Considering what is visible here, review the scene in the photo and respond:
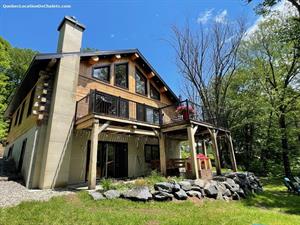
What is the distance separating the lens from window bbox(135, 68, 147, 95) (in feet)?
43.2

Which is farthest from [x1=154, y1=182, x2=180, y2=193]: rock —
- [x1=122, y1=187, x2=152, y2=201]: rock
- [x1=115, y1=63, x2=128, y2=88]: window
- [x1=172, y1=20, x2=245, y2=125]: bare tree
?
[x1=172, y1=20, x2=245, y2=125]: bare tree

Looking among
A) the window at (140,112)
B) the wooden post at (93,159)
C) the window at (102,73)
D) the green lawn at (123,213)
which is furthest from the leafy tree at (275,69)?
the wooden post at (93,159)

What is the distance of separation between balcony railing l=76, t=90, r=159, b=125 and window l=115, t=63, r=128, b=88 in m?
1.56

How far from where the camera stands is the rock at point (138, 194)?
5934 millimetres

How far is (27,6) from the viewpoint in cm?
888

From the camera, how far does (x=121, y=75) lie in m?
12.2

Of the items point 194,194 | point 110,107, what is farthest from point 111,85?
point 194,194

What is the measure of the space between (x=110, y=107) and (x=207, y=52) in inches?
418

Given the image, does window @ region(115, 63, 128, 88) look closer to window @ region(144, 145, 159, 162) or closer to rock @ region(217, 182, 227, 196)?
window @ region(144, 145, 159, 162)

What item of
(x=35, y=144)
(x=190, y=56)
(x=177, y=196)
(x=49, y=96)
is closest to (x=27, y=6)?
(x=49, y=96)

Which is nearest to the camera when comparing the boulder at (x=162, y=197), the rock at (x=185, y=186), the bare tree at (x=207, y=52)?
the boulder at (x=162, y=197)

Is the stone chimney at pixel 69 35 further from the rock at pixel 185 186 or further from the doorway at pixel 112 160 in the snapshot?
the rock at pixel 185 186

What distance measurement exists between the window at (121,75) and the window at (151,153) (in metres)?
4.37

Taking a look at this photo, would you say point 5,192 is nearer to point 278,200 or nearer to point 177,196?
point 177,196
